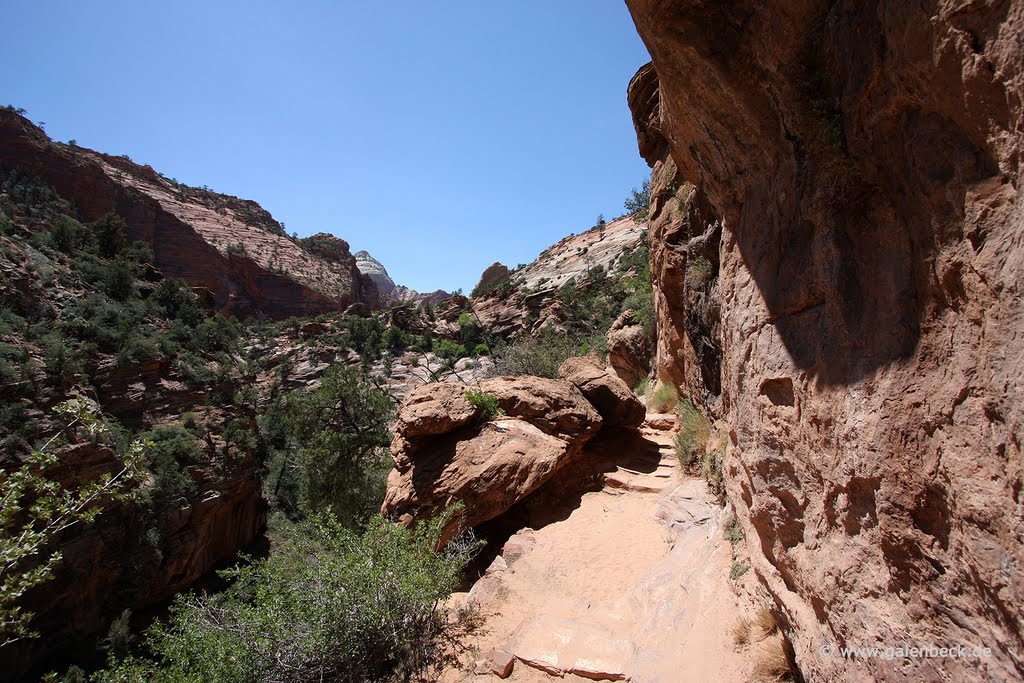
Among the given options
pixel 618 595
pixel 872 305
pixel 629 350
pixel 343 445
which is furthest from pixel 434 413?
pixel 629 350

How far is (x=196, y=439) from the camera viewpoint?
20438 millimetres

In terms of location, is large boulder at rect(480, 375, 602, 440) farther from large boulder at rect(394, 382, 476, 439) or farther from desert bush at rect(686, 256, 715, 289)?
desert bush at rect(686, 256, 715, 289)

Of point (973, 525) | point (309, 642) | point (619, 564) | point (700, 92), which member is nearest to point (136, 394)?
point (309, 642)

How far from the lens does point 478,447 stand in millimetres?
9086

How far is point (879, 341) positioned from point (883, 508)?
94 cm

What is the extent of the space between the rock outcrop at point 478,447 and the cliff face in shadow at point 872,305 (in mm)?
4507

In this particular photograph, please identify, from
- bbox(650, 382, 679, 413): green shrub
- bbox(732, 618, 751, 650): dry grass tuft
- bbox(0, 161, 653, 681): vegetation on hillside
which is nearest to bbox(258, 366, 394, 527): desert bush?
bbox(0, 161, 653, 681): vegetation on hillside

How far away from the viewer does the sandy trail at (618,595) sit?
4.27 m

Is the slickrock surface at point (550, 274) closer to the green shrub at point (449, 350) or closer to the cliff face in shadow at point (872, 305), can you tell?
the green shrub at point (449, 350)

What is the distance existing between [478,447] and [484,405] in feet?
3.40

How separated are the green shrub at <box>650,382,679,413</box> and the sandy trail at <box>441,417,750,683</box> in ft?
7.98

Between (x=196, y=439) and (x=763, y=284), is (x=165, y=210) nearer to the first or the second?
(x=196, y=439)

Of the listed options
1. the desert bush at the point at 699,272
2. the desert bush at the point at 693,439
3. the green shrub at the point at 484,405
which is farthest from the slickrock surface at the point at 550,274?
the desert bush at the point at 699,272

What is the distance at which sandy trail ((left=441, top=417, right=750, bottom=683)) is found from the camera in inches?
168
